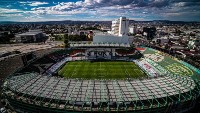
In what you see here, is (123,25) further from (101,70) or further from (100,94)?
(100,94)

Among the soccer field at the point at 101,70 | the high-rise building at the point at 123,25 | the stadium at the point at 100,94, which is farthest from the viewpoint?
the high-rise building at the point at 123,25

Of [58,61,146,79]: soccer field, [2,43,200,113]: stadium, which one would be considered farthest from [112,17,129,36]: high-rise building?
[2,43,200,113]: stadium

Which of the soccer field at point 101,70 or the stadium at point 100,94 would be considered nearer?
the stadium at point 100,94

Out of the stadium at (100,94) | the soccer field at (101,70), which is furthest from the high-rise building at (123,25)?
the stadium at (100,94)

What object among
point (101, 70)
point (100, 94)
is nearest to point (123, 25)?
point (101, 70)

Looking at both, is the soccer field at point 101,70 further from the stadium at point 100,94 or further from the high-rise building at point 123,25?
the high-rise building at point 123,25

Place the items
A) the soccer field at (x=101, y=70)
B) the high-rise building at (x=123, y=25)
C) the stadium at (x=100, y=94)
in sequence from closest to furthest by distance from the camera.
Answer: the stadium at (x=100, y=94) < the soccer field at (x=101, y=70) < the high-rise building at (x=123, y=25)

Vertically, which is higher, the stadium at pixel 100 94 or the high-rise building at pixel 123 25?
the high-rise building at pixel 123 25

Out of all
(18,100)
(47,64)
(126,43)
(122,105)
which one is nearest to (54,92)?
(18,100)
